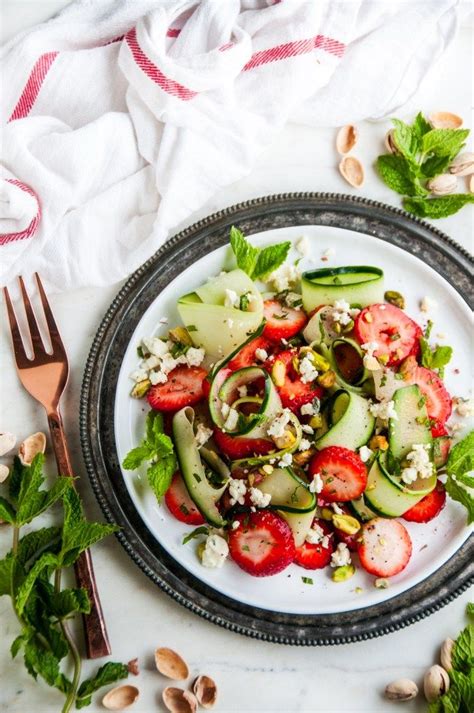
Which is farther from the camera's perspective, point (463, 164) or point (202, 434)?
point (463, 164)

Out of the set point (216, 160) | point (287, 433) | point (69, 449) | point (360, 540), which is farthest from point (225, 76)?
point (360, 540)

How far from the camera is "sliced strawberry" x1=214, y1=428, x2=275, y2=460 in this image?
6.50 ft

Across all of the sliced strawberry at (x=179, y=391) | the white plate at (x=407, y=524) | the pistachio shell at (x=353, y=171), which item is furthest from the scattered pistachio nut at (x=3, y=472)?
the pistachio shell at (x=353, y=171)

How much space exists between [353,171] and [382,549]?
1.06 metres

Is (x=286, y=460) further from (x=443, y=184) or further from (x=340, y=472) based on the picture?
(x=443, y=184)

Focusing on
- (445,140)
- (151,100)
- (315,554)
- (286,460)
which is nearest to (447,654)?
(315,554)

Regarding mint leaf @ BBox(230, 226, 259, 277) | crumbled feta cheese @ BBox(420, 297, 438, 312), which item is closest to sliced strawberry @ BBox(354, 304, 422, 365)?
crumbled feta cheese @ BBox(420, 297, 438, 312)

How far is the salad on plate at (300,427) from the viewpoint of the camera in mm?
1972

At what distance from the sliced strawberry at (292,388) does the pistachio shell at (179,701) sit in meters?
0.81

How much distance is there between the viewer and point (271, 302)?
2.11m

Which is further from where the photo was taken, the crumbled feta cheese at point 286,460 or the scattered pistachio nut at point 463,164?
the scattered pistachio nut at point 463,164

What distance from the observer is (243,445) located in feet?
6.53

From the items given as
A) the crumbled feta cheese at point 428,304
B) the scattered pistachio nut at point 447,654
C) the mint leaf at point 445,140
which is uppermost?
the mint leaf at point 445,140

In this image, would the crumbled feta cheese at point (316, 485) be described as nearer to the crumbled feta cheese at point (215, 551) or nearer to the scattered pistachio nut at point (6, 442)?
the crumbled feta cheese at point (215, 551)
